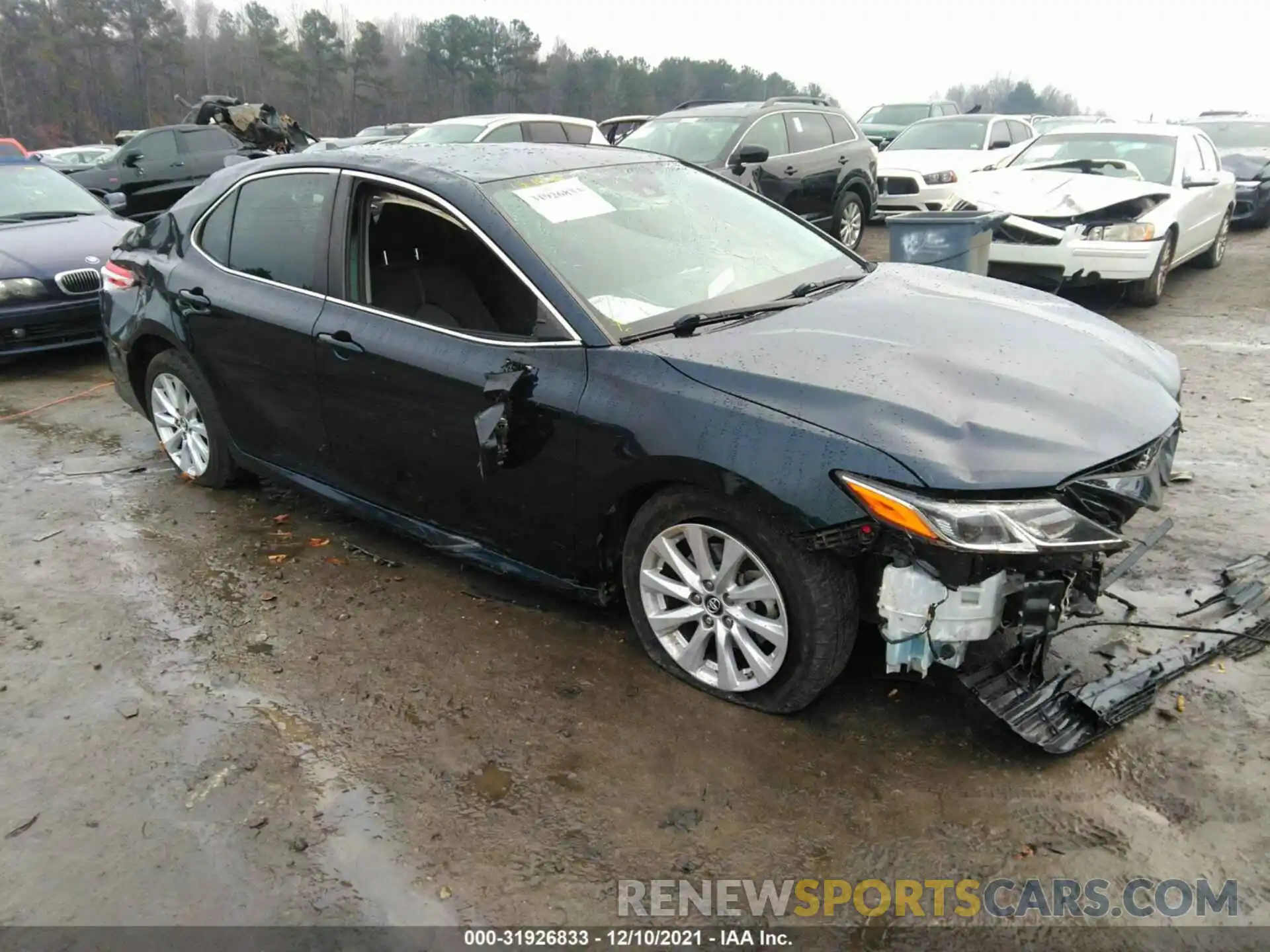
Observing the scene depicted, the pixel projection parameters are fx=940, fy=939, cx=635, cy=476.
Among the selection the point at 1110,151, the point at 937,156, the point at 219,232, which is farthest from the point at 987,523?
the point at 937,156

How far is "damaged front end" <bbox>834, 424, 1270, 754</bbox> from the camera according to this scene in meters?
2.50

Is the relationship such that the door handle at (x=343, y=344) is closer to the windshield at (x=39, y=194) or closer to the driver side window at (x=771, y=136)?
the windshield at (x=39, y=194)

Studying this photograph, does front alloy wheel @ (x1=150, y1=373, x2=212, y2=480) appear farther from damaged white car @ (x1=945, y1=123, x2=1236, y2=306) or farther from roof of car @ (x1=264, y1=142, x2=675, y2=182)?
damaged white car @ (x1=945, y1=123, x2=1236, y2=306)

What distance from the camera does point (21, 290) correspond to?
23.4 ft

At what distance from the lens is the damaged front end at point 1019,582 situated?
250cm

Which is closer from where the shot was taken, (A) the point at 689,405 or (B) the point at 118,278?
(A) the point at 689,405

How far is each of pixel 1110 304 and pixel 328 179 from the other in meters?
7.39

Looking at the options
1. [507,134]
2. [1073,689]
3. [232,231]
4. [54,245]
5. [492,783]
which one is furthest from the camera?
[507,134]

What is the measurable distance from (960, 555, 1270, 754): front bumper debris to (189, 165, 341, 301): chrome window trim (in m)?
2.92

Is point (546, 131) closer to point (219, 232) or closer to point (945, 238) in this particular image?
point (945, 238)

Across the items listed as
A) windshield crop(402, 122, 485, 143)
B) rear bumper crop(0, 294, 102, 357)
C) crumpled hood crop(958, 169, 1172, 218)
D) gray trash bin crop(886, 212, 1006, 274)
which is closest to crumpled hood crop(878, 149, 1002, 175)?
crumpled hood crop(958, 169, 1172, 218)

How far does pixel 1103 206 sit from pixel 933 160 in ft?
17.4

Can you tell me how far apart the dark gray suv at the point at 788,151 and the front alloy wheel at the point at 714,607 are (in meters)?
7.16

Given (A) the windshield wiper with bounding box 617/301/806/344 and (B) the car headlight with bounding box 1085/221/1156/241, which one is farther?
(B) the car headlight with bounding box 1085/221/1156/241
